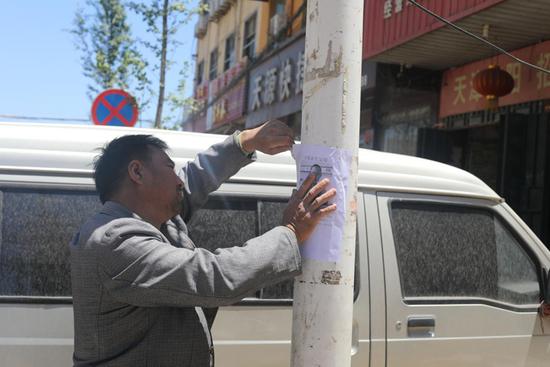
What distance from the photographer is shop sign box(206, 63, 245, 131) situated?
15.6 m

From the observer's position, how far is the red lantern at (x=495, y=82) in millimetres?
7195

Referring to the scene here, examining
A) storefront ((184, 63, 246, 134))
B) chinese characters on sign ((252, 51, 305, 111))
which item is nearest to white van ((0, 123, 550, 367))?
chinese characters on sign ((252, 51, 305, 111))

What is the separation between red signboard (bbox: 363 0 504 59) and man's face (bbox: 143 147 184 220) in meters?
5.06

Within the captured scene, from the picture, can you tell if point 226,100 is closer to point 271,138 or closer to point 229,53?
point 229,53

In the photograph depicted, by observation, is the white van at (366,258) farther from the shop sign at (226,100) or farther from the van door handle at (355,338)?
the shop sign at (226,100)

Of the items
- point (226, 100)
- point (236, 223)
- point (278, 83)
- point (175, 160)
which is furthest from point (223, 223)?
point (226, 100)

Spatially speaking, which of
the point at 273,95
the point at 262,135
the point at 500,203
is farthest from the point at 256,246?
the point at 273,95

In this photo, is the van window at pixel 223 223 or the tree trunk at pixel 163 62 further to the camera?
the tree trunk at pixel 163 62

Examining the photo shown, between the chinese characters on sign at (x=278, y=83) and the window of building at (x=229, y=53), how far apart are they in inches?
208

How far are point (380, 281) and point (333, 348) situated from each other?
41.2 inches

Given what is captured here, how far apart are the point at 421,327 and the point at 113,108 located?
5977mm

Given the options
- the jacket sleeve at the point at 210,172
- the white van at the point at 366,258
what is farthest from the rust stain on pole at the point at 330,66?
the white van at the point at 366,258

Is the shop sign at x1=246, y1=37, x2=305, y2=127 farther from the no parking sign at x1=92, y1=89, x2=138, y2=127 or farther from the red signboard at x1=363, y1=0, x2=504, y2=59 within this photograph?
the no parking sign at x1=92, y1=89, x2=138, y2=127

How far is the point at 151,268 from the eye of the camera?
5.18ft
